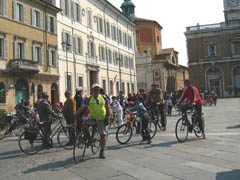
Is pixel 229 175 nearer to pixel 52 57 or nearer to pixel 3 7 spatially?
pixel 3 7

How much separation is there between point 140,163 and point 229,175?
2.02 meters

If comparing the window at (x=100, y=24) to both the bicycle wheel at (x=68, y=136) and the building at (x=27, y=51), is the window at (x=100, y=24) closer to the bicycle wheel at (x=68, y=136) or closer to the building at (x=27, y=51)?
the building at (x=27, y=51)

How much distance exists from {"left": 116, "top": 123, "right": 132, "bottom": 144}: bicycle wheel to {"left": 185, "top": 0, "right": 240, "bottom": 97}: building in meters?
47.4

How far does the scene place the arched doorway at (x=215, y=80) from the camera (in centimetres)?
5356

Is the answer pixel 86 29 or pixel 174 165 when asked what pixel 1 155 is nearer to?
pixel 174 165

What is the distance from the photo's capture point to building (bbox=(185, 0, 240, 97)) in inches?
2098

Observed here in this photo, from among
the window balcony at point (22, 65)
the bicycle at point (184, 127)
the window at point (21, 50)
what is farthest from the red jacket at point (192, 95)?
the window at point (21, 50)

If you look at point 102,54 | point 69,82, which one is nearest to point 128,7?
point 102,54

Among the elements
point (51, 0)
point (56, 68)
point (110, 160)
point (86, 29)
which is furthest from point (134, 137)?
point (86, 29)

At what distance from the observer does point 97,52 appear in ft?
124

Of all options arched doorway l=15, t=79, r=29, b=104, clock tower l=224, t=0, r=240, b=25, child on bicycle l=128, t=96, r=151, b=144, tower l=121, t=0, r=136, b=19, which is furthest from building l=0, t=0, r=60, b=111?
tower l=121, t=0, r=136, b=19

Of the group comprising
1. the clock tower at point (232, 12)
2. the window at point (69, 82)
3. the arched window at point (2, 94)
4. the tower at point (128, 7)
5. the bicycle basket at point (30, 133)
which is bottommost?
the bicycle basket at point (30, 133)

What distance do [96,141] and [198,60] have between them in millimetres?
51041

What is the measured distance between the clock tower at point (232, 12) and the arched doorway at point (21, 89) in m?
45.3
